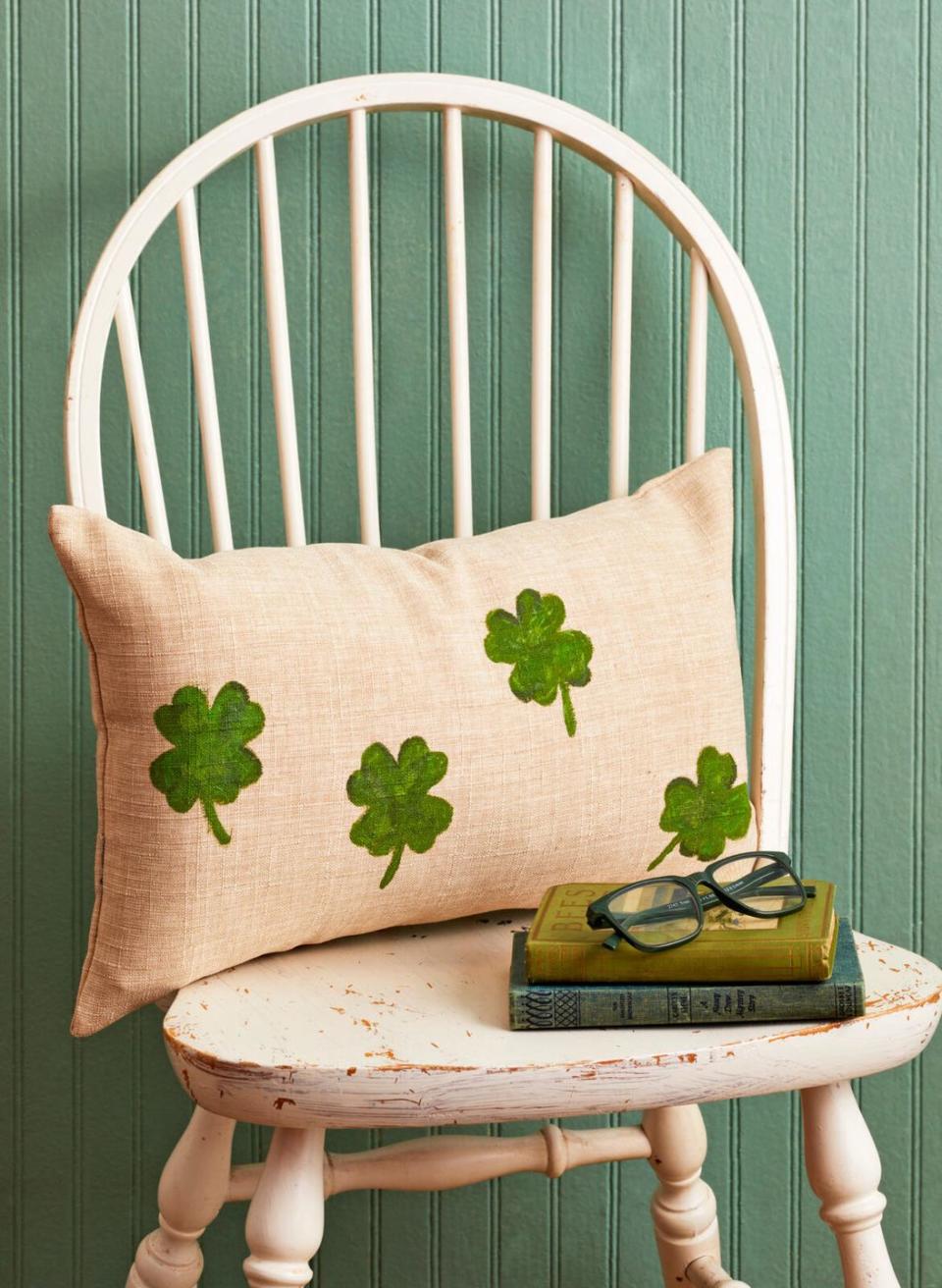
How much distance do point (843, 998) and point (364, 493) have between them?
0.45 metres

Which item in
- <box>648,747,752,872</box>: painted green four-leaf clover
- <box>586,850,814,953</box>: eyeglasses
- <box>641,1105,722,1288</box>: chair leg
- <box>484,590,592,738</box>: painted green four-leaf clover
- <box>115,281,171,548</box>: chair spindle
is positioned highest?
<box>115,281,171,548</box>: chair spindle

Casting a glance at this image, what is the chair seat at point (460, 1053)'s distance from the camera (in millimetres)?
513

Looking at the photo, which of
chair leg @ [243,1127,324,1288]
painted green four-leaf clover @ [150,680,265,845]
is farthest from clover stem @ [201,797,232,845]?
chair leg @ [243,1127,324,1288]

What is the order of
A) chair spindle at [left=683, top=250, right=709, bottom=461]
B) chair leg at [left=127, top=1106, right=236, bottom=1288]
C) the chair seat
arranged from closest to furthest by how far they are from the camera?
the chair seat → chair leg at [left=127, top=1106, right=236, bottom=1288] → chair spindle at [left=683, top=250, right=709, bottom=461]

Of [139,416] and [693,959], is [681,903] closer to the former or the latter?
[693,959]

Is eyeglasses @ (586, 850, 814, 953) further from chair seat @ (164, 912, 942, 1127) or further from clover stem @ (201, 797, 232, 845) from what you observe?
clover stem @ (201, 797, 232, 845)

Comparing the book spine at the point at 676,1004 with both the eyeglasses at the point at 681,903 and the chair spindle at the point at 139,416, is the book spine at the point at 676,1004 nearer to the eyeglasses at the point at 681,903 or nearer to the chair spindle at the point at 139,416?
the eyeglasses at the point at 681,903

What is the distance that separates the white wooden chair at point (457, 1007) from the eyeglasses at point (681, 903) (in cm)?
4

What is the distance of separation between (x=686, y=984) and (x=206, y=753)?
10.4 inches

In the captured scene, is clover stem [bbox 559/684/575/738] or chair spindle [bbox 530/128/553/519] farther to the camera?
chair spindle [bbox 530/128/553/519]

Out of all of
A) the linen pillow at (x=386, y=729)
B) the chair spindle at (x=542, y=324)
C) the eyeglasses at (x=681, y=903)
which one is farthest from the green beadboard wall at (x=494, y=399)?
the eyeglasses at (x=681, y=903)

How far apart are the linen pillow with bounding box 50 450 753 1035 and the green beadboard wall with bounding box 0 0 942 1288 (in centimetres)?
25

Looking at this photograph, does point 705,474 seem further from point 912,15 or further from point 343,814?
point 912,15

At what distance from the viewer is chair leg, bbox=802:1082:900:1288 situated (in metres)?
0.59
